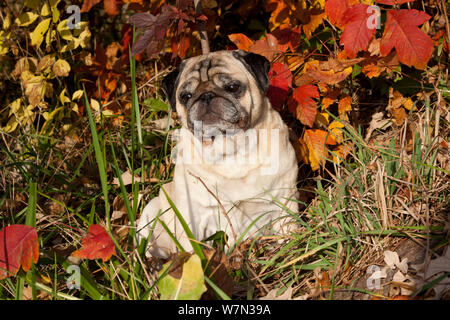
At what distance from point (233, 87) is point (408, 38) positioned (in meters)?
1.03

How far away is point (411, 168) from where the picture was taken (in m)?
2.66

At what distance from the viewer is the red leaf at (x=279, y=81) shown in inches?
Answer: 118

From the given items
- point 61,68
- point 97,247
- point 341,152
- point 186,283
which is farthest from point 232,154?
point 61,68

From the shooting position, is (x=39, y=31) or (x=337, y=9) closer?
(x=337, y=9)

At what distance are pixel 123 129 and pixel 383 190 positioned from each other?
7.05ft

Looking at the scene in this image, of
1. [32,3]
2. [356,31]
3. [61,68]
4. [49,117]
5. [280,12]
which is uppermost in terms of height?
[32,3]

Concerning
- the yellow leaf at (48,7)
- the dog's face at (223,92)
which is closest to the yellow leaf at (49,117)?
the yellow leaf at (48,7)

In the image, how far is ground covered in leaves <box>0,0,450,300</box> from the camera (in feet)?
6.95

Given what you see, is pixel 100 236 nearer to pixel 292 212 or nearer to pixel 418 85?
pixel 292 212

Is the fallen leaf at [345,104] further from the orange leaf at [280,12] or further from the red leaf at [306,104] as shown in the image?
the orange leaf at [280,12]

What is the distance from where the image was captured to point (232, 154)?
296 centimetres

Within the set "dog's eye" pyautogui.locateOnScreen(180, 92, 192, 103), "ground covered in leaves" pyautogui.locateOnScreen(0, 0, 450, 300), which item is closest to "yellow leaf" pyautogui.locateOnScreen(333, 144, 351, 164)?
"ground covered in leaves" pyautogui.locateOnScreen(0, 0, 450, 300)

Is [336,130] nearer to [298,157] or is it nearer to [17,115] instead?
[298,157]

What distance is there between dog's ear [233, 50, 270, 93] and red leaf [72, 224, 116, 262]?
1326 millimetres
